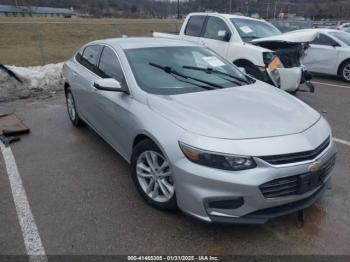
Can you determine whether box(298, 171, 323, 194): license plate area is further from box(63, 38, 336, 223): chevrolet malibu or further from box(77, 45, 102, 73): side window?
box(77, 45, 102, 73): side window

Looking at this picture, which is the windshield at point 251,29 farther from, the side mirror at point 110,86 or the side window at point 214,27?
the side mirror at point 110,86

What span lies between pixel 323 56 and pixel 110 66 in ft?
26.0

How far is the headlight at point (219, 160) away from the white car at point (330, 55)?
8.23 m

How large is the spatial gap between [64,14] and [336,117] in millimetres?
82467

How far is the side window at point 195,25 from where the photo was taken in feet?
28.0

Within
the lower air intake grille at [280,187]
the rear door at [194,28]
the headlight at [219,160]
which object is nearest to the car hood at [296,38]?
the rear door at [194,28]

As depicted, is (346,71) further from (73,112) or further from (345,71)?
(73,112)

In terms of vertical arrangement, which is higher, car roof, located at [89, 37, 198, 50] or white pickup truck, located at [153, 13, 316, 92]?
car roof, located at [89, 37, 198, 50]

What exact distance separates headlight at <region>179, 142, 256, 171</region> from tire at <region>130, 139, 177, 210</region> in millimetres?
316

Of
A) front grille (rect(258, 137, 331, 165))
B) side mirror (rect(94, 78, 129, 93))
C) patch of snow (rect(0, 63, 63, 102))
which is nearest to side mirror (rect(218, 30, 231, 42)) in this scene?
patch of snow (rect(0, 63, 63, 102))

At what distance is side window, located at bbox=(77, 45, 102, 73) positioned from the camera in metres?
4.74

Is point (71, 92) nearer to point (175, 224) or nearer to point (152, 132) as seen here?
point (152, 132)

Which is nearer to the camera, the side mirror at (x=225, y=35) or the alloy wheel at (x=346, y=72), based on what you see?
the side mirror at (x=225, y=35)

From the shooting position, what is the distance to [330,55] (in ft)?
32.3
